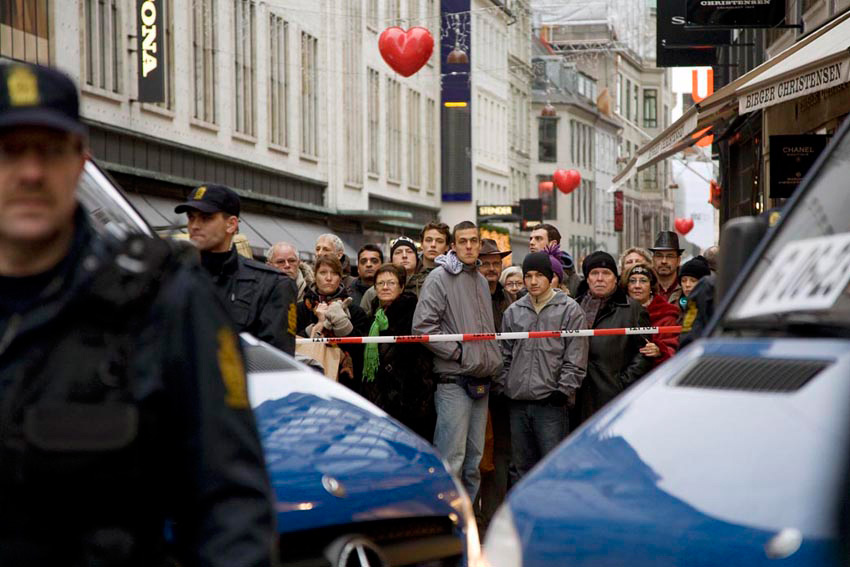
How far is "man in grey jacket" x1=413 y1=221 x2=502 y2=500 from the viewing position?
12023mm

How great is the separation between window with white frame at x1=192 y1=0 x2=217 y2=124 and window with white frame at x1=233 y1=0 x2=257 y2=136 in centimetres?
178

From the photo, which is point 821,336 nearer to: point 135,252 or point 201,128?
point 135,252

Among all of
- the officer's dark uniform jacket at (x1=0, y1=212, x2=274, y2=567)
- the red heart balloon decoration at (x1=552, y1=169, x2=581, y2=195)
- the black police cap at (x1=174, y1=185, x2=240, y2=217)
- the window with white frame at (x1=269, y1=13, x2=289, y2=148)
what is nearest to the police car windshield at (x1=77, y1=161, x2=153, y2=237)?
the black police cap at (x1=174, y1=185, x2=240, y2=217)

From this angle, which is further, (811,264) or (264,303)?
(264,303)

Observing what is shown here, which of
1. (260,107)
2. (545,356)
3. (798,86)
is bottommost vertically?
(545,356)

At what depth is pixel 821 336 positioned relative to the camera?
4434 mm

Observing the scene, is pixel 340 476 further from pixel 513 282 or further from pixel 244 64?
pixel 244 64

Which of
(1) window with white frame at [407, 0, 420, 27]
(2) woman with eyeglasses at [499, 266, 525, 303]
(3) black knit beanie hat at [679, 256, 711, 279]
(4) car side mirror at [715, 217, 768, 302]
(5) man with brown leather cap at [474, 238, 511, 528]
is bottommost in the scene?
(5) man with brown leather cap at [474, 238, 511, 528]

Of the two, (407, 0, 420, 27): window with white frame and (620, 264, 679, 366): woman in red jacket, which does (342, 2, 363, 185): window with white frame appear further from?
(620, 264, 679, 366): woman in red jacket

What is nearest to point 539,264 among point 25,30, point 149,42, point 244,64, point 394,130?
point 25,30

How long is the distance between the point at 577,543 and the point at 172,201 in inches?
1282

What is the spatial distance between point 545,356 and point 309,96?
123 feet

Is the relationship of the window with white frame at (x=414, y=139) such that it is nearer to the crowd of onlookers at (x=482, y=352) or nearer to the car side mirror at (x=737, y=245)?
the crowd of onlookers at (x=482, y=352)

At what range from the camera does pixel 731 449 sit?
398 centimetres
